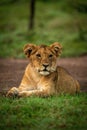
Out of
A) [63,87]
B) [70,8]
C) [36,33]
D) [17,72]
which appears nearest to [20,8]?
[70,8]

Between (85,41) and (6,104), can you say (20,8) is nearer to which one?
(85,41)

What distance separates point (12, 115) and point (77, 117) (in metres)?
0.86

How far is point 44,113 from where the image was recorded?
7.83m

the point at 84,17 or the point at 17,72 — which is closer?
the point at 17,72

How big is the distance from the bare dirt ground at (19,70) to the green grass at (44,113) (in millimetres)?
1100

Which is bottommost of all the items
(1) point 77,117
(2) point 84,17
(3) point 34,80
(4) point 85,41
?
(1) point 77,117

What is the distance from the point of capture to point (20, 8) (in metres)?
28.7

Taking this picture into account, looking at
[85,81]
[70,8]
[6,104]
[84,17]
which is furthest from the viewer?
Answer: [70,8]

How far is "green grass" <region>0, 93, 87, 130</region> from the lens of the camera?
7227 millimetres

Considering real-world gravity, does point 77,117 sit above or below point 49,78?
below

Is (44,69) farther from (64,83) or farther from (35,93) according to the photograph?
(64,83)

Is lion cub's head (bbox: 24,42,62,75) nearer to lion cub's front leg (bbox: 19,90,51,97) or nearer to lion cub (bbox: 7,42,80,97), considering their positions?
lion cub (bbox: 7,42,80,97)

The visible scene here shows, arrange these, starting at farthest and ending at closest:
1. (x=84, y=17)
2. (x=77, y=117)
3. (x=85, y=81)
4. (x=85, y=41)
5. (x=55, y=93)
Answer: (x=84, y=17) → (x=85, y=41) → (x=85, y=81) → (x=55, y=93) → (x=77, y=117)

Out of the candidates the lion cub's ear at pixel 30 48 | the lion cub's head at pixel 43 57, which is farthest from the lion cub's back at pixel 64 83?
the lion cub's ear at pixel 30 48
